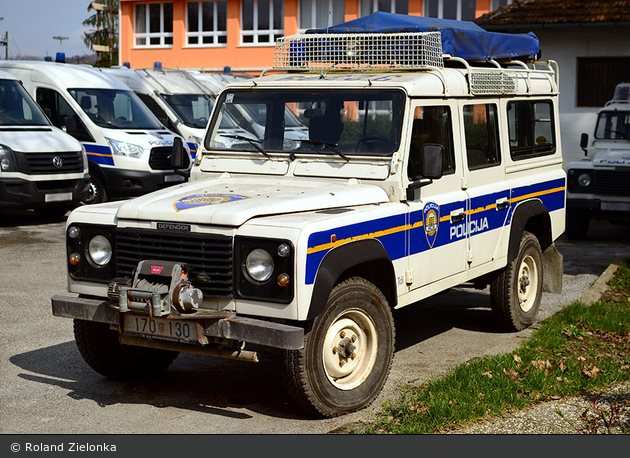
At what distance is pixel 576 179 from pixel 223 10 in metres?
27.0

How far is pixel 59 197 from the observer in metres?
14.3

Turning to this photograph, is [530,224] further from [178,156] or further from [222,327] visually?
[222,327]

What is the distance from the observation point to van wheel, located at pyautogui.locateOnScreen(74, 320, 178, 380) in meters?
6.06

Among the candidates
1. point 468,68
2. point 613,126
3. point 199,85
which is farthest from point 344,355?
point 199,85

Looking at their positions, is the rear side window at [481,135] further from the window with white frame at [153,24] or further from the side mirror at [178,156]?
the window with white frame at [153,24]

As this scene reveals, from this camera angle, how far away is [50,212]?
1589 centimetres

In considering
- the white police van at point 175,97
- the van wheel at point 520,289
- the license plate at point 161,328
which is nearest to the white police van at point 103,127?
the white police van at point 175,97

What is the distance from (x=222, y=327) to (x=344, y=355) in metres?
0.90

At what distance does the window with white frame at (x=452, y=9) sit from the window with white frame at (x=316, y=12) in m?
3.56

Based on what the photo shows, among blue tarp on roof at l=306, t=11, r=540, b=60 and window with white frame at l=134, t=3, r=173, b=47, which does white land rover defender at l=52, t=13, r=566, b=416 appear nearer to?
blue tarp on roof at l=306, t=11, r=540, b=60

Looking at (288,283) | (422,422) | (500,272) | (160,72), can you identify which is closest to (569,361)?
(500,272)

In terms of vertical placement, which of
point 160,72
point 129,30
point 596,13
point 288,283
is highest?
point 129,30

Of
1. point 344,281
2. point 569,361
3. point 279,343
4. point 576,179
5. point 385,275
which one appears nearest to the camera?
point 279,343

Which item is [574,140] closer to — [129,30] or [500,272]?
[500,272]
